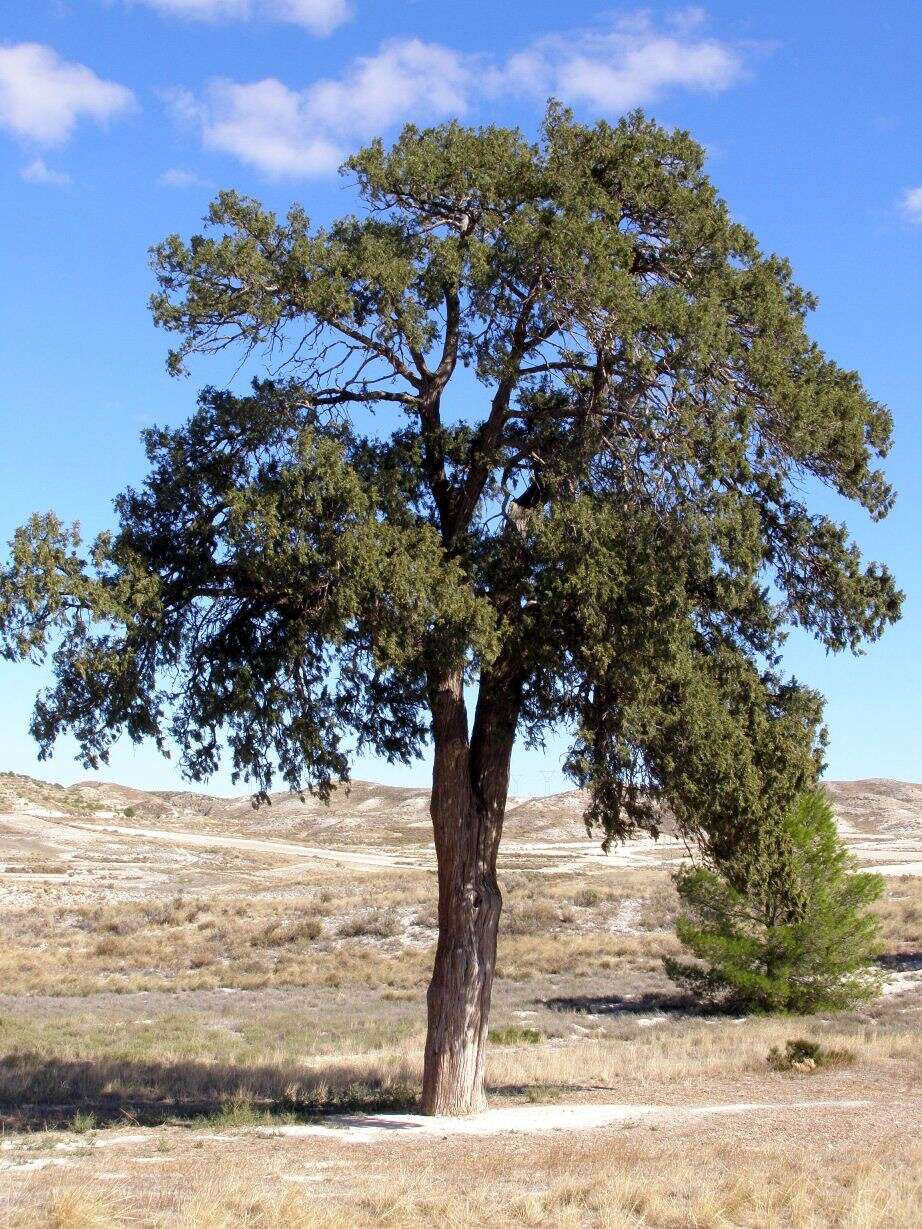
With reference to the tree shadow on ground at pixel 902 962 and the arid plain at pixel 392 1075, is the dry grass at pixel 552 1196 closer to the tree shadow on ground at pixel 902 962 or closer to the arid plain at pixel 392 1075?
the arid plain at pixel 392 1075

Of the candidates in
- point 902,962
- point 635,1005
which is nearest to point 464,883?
point 635,1005

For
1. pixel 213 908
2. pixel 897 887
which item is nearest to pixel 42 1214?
pixel 213 908

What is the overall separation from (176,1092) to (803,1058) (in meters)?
9.66

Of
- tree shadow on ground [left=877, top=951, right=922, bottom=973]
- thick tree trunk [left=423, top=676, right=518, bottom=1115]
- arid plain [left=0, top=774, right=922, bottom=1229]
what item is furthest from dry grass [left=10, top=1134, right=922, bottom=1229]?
tree shadow on ground [left=877, top=951, right=922, bottom=973]

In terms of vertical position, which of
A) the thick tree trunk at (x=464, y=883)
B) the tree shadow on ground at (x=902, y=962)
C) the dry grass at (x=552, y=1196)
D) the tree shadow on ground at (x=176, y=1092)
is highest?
the thick tree trunk at (x=464, y=883)

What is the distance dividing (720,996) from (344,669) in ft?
61.9

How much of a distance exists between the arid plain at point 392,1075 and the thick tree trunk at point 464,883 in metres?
0.69

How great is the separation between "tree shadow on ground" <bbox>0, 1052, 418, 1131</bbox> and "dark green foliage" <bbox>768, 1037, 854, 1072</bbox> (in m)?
5.84

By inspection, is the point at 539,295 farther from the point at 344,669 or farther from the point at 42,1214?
the point at 42,1214

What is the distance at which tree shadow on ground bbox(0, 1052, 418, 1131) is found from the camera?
48.4 feet

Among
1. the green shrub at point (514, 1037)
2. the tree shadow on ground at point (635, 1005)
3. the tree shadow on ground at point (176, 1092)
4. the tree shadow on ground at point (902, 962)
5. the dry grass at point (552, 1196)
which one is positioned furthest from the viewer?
the tree shadow on ground at point (902, 962)

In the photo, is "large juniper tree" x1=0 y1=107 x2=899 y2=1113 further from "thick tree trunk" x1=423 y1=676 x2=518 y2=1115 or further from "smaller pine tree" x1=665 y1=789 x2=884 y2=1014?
"smaller pine tree" x1=665 y1=789 x2=884 y2=1014

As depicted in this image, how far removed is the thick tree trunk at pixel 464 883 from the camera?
14.1 m

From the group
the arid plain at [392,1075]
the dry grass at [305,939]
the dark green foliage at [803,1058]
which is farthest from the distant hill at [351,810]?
the dark green foliage at [803,1058]
